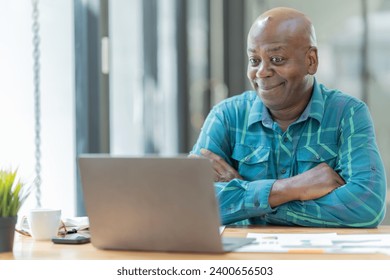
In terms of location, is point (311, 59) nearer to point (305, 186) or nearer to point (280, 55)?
point (280, 55)

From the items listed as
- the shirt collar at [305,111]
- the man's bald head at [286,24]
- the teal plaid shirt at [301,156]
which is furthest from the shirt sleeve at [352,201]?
the man's bald head at [286,24]

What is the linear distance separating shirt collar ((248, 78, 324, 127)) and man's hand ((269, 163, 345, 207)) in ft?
0.85

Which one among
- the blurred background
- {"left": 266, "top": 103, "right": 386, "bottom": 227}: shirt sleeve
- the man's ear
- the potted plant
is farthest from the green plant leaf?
the man's ear

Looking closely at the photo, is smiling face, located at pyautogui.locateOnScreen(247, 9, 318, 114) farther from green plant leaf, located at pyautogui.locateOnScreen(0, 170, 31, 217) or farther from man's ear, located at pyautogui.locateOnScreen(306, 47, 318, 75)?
green plant leaf, located at pyautogui.locateOnScreen(0, 170, 31, 217)

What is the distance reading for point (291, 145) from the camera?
102 inches

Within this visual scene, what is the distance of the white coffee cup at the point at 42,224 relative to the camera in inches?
78.1

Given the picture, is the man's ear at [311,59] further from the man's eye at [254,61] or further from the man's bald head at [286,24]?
the man's eye at [254,61]

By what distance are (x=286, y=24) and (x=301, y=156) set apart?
17.3 inches

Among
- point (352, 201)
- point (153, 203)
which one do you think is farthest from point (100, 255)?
point (352, 201)

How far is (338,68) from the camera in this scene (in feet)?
19.8

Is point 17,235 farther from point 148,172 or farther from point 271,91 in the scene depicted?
point 271,91

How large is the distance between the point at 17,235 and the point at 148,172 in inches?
25.3

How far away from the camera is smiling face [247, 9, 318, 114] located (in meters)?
2.53
